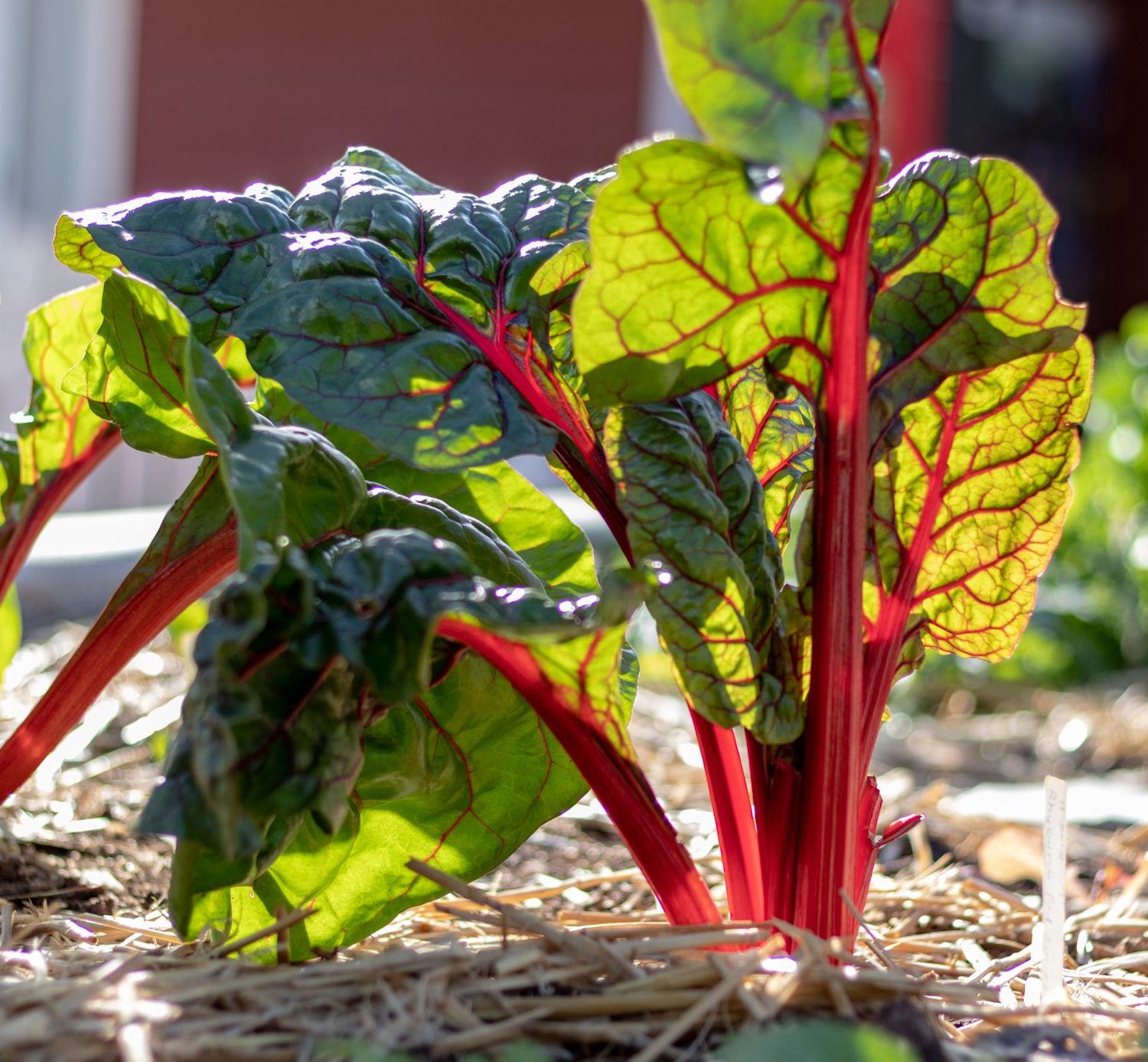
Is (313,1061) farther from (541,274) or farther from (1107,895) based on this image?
(1107,895)

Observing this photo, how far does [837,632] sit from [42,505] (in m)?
0.69

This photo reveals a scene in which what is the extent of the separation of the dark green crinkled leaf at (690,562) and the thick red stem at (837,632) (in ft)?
0.13

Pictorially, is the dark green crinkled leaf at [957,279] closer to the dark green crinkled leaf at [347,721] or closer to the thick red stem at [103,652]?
the dark green crinkled leaf at [347,721]

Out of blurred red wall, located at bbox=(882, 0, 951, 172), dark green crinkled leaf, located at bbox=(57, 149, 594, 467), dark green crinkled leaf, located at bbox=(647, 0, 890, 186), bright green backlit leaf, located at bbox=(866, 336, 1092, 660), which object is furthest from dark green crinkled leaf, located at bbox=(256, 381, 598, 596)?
blurred red wall, located at bbox=(882, 0, 951, 172)

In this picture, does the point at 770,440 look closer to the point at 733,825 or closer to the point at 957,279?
the point at 957,279

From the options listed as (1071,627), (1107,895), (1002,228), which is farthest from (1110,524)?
(1002,228)

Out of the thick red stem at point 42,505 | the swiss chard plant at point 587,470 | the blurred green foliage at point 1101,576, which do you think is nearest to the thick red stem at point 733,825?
the swiss chard plant at point 587,470

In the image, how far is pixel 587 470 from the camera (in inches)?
35.6

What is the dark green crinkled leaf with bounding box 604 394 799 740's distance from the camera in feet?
2.55

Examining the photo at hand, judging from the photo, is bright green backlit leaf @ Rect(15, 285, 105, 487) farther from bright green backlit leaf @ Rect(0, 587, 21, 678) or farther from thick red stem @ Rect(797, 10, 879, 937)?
thick red stem @ Rect(797, 10, 879, 937)

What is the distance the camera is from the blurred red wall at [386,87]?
5.03 m

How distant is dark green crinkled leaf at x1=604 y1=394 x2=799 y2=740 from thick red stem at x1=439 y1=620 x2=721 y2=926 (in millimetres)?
71

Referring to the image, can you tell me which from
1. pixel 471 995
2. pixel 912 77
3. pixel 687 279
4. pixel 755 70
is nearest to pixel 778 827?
pixel 471 995

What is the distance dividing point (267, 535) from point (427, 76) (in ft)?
17.0
